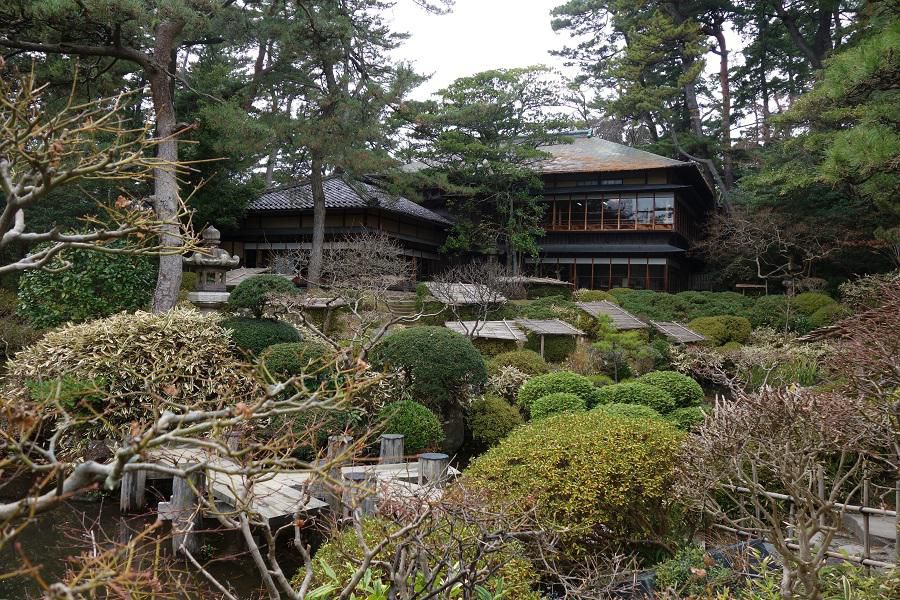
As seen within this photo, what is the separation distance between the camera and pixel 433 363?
934 centimetres

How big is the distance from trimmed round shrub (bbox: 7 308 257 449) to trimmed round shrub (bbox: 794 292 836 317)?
1619 centimetres

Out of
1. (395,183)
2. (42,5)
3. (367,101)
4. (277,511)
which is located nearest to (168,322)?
(277,511)

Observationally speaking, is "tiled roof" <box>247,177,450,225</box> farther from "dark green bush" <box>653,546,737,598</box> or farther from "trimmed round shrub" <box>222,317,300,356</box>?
"dark green bush" <box>653,546,737,598</box>

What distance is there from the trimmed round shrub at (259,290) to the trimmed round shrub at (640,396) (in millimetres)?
5423

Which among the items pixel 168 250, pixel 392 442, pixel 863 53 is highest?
pixel 863 53

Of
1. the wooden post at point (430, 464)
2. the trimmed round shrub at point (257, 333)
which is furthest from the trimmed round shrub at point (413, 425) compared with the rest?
the trimmed round shrub at point (257, 333)

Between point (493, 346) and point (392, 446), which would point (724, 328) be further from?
point (392, 446)

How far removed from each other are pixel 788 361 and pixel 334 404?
495 inches

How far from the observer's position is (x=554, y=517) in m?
4.80

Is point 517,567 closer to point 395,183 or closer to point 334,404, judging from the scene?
point 334,404

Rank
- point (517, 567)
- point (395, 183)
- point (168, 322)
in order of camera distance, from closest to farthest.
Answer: point (517, 567) → point (168, 322) → point (395, 183)

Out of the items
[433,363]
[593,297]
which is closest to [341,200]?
[593,297]

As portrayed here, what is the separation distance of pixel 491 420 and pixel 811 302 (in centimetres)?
1304

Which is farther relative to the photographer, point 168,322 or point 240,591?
point 168,322
